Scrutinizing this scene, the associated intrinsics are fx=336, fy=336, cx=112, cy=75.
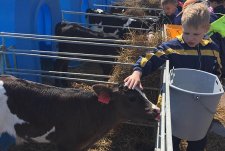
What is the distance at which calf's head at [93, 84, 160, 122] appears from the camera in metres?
3.54

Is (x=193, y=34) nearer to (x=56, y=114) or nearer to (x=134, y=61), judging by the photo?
(x=134, y=61)

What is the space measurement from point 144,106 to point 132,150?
1.13 m

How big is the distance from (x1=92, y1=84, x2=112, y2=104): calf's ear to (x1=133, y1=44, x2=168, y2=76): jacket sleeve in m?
0.50

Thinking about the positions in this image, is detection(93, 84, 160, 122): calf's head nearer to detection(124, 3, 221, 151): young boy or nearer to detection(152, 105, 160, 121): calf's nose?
detection(152, 105, 160, 121): calf's nose

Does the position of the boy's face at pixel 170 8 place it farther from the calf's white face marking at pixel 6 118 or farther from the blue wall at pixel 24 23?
the calf's white face marking at pixel 6 118

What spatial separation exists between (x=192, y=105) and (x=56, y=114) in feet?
5.76

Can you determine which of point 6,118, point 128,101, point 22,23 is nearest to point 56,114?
point 6,118

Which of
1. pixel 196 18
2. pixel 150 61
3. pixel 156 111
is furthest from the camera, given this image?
pixel 156 111

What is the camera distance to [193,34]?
312 centimetres

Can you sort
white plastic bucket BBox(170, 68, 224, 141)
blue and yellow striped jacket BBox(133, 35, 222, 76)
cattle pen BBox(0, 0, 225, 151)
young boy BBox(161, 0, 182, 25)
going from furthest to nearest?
young boy BBox(161, 0, 182, 25)
cattle pen BBox(0, 0, 225, 151)
blue and yellow striped jacket BBox(133, 35, 222, 76)
white plastic bucket BBox(170, 68, 224, 141)

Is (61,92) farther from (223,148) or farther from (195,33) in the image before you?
(223,148)

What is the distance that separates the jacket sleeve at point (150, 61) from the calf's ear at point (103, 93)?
0.50 m

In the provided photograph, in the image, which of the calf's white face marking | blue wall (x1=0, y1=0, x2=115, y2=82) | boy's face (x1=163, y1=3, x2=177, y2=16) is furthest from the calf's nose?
boy's face (x1=163, y1=3, x2=177, y2=16)

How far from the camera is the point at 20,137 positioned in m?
3.93
